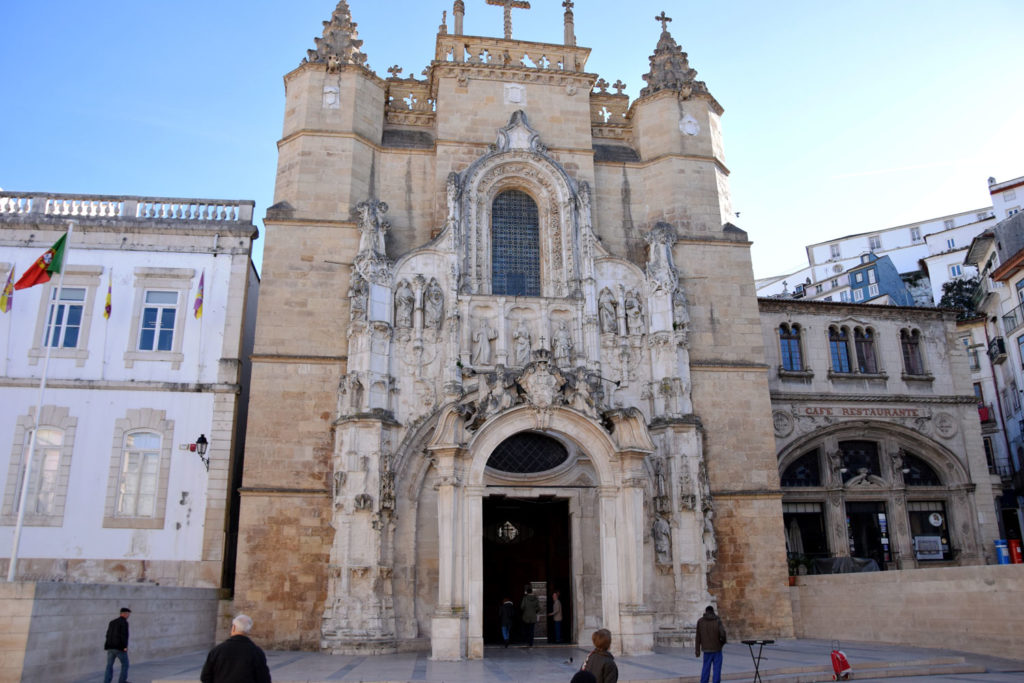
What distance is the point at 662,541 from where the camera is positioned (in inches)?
789

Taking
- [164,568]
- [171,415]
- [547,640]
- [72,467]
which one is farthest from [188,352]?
[547,640]

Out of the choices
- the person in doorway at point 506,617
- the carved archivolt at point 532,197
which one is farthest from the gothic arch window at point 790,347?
the person in doorway at point 506,617

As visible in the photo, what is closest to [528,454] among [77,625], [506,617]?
[506,617]

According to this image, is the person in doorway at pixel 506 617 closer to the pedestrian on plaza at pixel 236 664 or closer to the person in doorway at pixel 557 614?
the person in doorway at pixel 557 614

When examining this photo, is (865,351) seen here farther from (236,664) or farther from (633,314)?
(236,664)

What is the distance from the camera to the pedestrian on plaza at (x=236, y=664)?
7000 millimetres

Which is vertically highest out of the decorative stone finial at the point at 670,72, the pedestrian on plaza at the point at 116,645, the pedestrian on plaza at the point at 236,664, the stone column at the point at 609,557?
the decorative stone finial at the point at 670,72

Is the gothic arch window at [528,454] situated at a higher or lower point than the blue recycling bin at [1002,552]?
higher

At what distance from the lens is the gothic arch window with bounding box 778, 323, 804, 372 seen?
2731cm

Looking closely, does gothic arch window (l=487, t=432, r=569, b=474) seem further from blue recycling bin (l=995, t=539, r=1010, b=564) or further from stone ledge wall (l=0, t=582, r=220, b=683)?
blue recycling bin (l=995, t=539, r=1010, b=564)

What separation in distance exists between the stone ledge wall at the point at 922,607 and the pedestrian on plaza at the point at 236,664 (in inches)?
579

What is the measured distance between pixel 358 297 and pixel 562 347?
5.33 m

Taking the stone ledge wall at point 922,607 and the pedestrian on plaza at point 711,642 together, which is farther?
the stone ledge wall at point 922,607

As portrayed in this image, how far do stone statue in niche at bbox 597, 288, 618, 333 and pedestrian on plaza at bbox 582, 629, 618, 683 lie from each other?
1436cm
